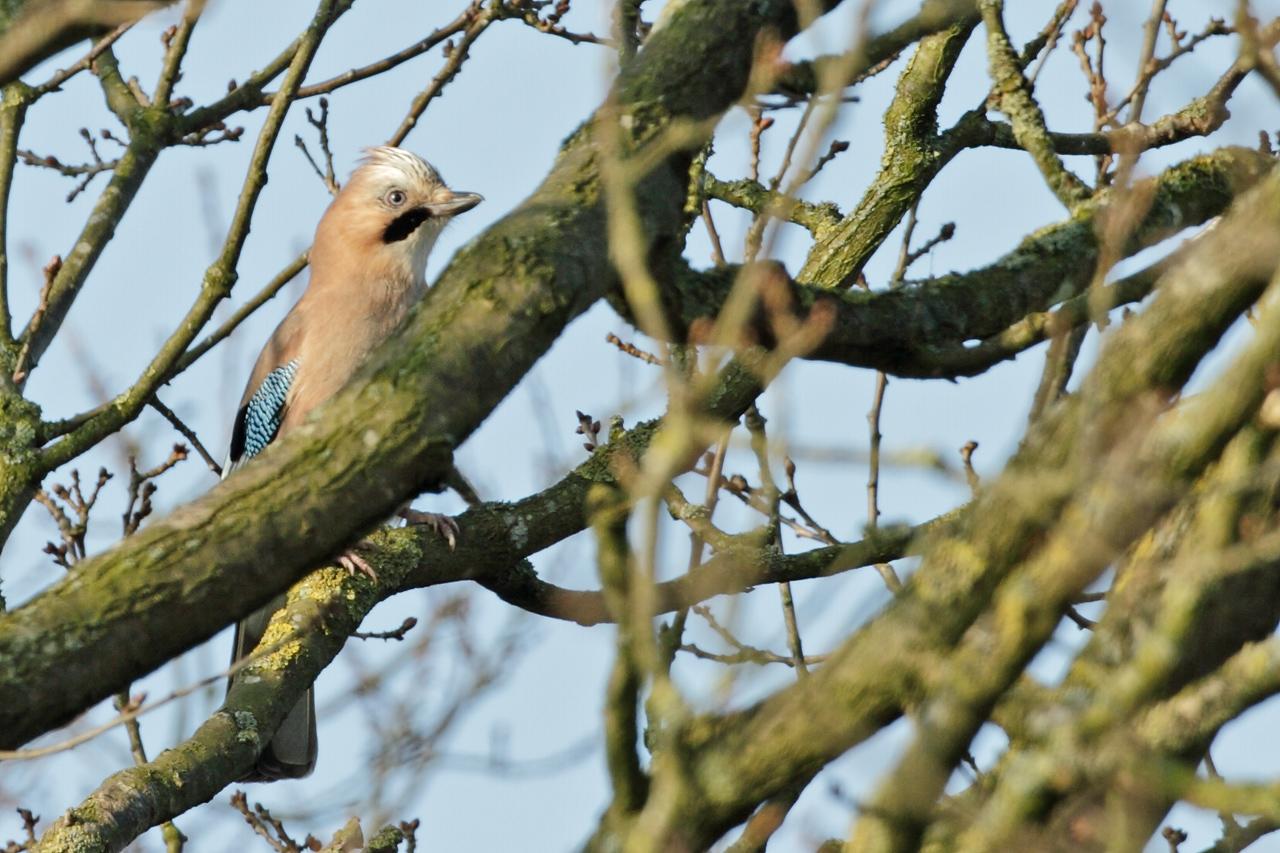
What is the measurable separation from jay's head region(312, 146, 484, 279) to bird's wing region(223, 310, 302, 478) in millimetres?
539

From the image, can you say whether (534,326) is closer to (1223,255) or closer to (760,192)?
(1223,255)

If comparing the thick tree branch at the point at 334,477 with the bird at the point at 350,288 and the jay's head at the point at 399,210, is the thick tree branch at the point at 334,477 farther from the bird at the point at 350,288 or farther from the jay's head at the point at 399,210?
the jay's head at the point at 399,210

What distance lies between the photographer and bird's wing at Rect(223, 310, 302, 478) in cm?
901

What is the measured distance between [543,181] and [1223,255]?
1.39m

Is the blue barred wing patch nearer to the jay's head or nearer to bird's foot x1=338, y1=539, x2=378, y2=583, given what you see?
the jay's head

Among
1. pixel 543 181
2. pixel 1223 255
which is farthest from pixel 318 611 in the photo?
pixel 1223 255

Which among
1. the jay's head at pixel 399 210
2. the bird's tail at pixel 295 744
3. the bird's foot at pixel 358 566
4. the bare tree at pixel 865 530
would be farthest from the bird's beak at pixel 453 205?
the bare tree at pixel 865 530

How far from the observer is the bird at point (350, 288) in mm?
8859

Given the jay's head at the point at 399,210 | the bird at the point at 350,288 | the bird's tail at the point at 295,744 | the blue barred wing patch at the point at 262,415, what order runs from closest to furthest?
the bird's tail at the point at 295,744
the bird at the point at 350,288
the blue barred wing patch at the point at 262,415
the jay's head at the point at 399,210

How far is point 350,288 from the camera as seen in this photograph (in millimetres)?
9094

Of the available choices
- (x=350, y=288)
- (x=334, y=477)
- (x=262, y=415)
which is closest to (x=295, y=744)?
(x=262, y=415)

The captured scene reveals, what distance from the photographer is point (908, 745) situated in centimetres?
303

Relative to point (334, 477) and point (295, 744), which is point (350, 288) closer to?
point (295, 744)

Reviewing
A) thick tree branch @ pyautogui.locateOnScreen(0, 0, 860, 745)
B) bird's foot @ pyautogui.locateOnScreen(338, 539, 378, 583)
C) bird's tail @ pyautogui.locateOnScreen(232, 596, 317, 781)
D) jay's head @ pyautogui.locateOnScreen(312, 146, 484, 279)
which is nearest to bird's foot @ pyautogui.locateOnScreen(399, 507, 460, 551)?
bird's foot @ pyautogui.locateOnScreen(338, 539, 378, 583)
